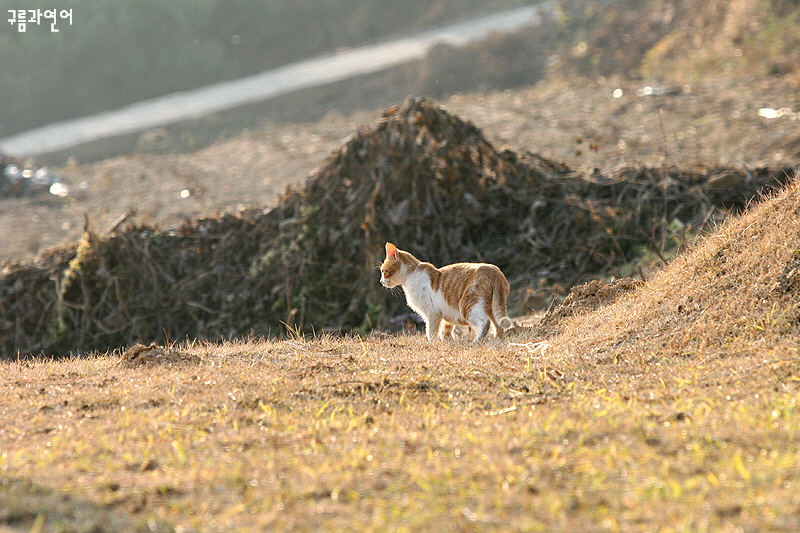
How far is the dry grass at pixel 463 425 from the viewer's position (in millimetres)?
2711

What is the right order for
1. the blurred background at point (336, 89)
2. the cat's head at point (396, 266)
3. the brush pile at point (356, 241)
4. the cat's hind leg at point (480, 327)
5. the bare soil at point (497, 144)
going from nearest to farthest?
the cat's hind leg at point (480, 327)
the cat's head at point (396, 266)
the brush pile at point (356, 241)
the bare soil at point (497, 144)
the blurred background at point (336, 89)

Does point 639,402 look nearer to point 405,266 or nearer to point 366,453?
point 366,453

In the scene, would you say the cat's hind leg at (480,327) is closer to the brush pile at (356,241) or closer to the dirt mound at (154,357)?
the dirt mound at (154,357)

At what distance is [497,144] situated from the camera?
10469 millimetres

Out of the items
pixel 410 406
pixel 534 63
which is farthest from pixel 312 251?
pixel 534 63

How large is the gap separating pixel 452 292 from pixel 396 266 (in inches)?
22.0

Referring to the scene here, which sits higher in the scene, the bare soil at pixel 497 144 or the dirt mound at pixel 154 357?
the bare soil at pixel 497 144

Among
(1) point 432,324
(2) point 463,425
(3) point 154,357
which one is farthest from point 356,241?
(2) point 463,425

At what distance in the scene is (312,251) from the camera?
8.79 metres

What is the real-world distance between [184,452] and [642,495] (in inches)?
75.3

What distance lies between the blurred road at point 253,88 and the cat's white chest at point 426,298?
1208 centimetres

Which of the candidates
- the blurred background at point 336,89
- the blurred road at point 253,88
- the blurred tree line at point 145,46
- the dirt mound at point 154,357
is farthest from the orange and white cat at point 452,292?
the blurred tree line at point 145,46

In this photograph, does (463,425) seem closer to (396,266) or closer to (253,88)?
(396,266)

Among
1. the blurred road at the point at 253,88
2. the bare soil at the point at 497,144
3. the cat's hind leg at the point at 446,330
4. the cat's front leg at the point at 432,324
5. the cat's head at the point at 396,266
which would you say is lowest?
the cat's hind leg at the point at 446,330
